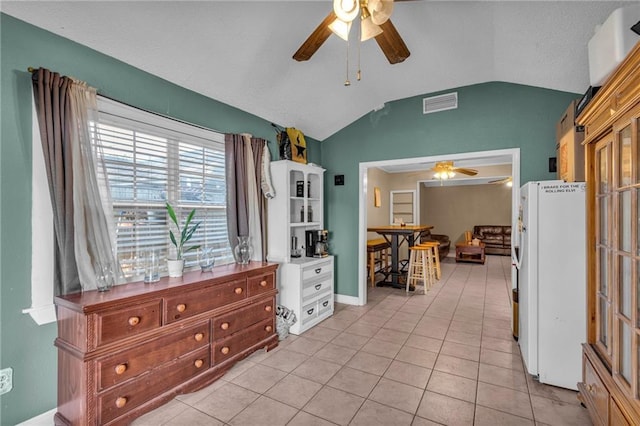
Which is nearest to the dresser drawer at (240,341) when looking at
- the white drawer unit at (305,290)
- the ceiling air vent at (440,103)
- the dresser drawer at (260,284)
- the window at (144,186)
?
the dresser drawer at (260,284)

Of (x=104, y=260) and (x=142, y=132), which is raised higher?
(x=142, y=132)

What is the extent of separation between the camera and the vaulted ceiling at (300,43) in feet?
6.45

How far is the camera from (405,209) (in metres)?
8.02

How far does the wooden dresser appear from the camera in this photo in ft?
5.50

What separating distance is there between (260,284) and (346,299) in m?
1.96

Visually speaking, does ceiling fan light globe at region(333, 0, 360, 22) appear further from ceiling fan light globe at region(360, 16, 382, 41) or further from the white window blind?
the white window blind

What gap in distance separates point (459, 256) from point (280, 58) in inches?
286

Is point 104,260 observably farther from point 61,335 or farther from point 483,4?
point 483,4

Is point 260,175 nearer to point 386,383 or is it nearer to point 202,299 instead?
point 202,299

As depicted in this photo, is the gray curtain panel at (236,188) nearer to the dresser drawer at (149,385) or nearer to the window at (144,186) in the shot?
the window at (144,186)

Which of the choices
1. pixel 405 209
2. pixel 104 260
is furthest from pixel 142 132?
pixel 405 209

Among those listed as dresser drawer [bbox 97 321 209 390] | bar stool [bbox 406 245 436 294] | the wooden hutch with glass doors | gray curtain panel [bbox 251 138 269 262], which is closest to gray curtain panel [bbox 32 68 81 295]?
dresser drawer [bbox 97 321 209 390]

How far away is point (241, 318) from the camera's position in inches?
101

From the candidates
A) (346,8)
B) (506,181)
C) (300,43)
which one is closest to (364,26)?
(346,8)
